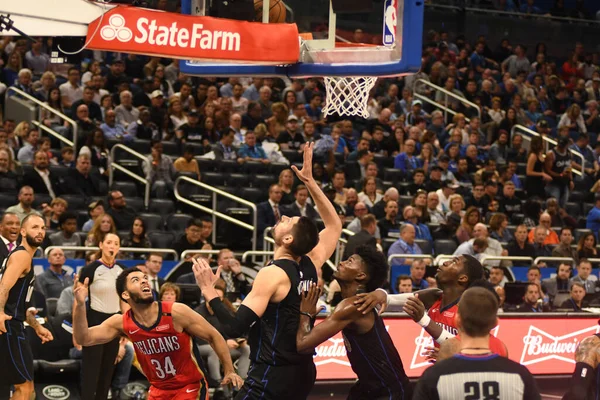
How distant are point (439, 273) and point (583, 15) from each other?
21.2 meters

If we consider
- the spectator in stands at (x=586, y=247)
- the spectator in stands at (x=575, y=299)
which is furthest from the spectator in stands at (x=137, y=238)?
the spectator in stands at (x=586, y=247)

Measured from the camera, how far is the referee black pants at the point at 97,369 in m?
9.81

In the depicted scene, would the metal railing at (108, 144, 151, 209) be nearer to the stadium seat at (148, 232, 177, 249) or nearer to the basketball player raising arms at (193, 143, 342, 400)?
the stadium seat at (148, 232, 177, 249)

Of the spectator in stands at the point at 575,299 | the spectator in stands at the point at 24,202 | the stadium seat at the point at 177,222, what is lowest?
the spectator in stands at the point at 575,299

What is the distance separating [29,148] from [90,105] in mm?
1643

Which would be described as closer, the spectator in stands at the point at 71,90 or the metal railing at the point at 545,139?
the spectator in stands at the point at 71,90

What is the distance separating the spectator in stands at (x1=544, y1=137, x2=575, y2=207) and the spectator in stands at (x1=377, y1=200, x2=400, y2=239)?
14.5 feet

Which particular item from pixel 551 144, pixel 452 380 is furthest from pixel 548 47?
pixel 452 380

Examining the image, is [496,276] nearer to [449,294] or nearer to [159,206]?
[159,206]

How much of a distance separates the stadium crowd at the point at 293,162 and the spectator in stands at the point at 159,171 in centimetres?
2

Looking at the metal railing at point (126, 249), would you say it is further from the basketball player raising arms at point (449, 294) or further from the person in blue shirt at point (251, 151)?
the basketball player raising arms at point (449, 294)

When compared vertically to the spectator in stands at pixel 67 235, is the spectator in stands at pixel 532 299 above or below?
below

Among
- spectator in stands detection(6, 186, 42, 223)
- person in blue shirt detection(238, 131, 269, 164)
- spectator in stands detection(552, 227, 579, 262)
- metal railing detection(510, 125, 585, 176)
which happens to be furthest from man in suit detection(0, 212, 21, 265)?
metal railing detection(510, 125, 585, 176)

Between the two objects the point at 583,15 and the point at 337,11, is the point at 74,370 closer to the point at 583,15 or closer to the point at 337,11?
the point at 337,11
